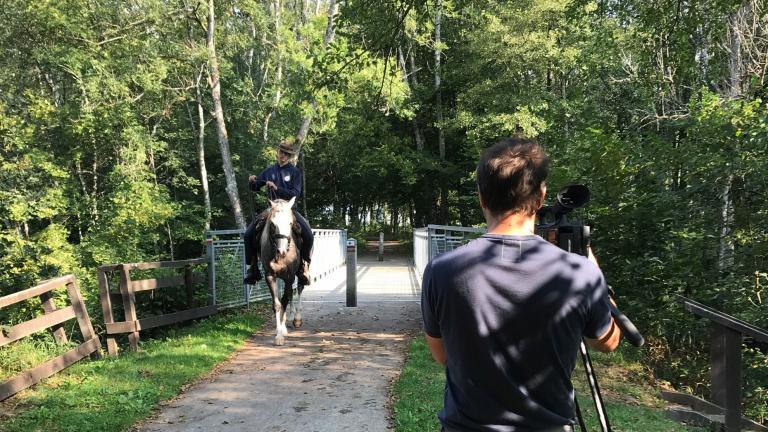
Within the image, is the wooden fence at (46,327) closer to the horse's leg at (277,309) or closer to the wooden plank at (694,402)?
the horse's leg at (277,309)

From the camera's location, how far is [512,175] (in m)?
1.79

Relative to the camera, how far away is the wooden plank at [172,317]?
27.2 ft

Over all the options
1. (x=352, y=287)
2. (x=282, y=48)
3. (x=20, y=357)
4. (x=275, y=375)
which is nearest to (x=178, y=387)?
(x=275, y=375)

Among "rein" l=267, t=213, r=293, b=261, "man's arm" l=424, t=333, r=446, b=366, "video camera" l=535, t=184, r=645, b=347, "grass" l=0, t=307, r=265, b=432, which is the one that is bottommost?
"grass" l=0, t=307, r=265, b=432

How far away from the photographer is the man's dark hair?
70.6 inches

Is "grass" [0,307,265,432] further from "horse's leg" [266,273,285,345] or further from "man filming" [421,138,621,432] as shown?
"man filming" [421,138,621,432]

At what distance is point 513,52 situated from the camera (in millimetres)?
21438

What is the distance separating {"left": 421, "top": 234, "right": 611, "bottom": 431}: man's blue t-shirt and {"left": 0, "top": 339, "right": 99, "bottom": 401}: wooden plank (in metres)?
5.62

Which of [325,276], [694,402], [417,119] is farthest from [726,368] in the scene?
[417,119]

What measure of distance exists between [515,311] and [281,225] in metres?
6.28

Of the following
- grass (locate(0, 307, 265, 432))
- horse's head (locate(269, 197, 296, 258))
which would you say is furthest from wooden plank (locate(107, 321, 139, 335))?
horse's head (locate(269, 197, 296, 258))

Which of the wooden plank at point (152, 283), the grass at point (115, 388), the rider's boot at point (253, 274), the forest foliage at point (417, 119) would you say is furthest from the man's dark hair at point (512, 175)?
the wooden plank at point (152, 283)

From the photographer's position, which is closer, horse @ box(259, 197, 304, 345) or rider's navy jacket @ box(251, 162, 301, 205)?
horse @ box(259, 197, 304, 345)

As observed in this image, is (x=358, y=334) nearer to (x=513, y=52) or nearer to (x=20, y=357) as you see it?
(x=20, y=357)
